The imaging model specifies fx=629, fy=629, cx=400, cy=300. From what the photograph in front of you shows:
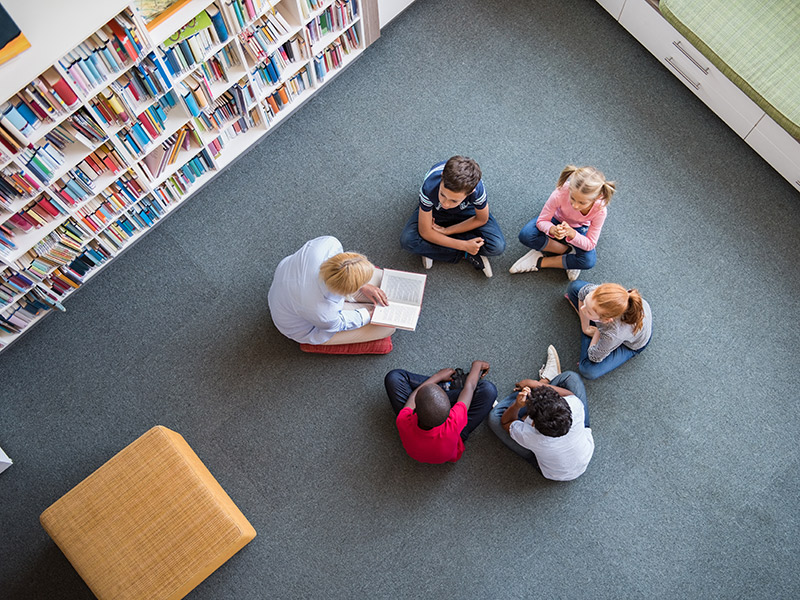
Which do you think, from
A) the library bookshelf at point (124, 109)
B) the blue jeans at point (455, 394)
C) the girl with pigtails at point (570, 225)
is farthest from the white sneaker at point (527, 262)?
the library bookshelf at point (124, 109)

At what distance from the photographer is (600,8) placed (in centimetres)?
416

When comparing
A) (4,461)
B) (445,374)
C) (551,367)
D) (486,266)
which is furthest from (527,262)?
(4,461)

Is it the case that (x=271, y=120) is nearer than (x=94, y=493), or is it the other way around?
(x=94, y=493)

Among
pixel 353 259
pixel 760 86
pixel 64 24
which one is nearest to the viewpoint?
pixel 64 24

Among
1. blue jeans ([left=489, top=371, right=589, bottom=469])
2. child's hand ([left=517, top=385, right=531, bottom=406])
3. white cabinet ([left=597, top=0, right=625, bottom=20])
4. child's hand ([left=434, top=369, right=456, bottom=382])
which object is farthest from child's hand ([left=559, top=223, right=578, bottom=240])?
white cabinet ([left=597, top=0, right=625, bottom=20])

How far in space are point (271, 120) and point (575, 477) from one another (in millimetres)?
2672

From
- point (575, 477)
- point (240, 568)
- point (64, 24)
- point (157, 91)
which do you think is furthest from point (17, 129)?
point (575, 477)

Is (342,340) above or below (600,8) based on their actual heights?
below

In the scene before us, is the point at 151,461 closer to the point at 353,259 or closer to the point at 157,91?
the point at 353,259

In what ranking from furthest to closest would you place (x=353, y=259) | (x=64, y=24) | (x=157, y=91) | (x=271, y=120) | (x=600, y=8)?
(x=600, y=8) → (x=271, y=120) → (x=157, y=91) → (x=353, y=259) → (x=64, y=24)

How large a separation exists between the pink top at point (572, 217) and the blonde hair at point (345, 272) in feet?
3.67

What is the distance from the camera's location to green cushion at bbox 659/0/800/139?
343cm

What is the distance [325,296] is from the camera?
2957 millimetres

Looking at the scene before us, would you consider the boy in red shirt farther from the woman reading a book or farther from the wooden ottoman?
the wooden ottoman
